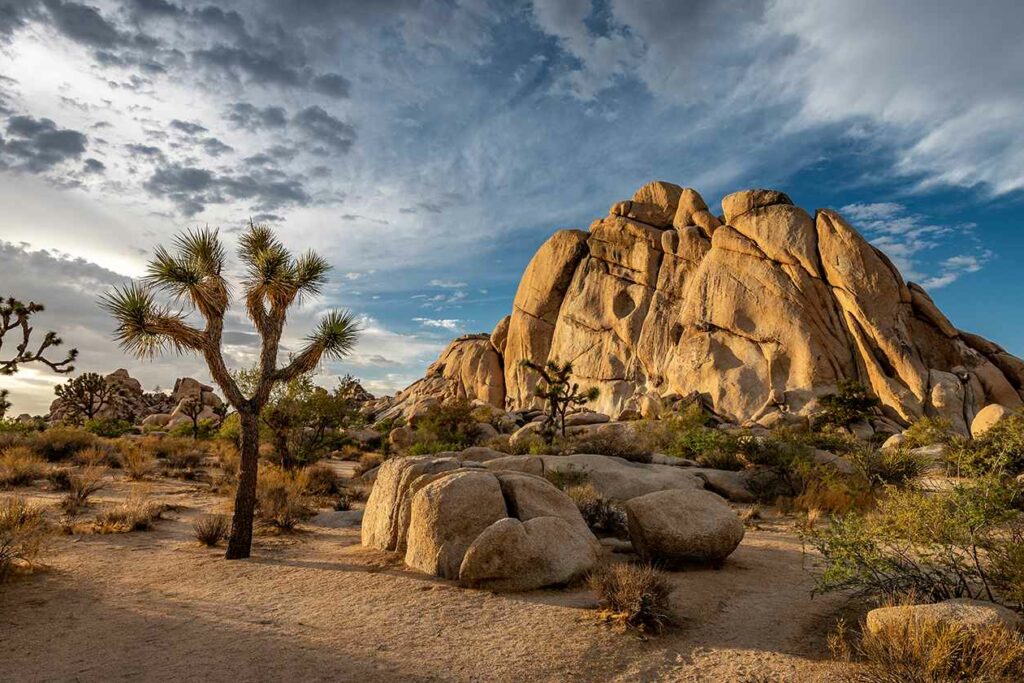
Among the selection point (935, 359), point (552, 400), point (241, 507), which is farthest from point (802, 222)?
point (241, 507)

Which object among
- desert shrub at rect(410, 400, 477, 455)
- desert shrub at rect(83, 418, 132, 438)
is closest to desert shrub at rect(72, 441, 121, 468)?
desert shrub at rect(410, 400, 477, 455)

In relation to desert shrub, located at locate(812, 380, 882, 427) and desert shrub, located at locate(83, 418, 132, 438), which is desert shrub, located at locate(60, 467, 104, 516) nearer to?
desert shrub, located at locate(83, 418, 132, 438)

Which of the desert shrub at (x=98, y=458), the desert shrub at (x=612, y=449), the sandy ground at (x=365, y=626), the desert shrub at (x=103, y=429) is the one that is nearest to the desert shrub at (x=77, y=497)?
the sandy ground at (x=365, y=626)

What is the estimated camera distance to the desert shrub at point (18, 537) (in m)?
8.52

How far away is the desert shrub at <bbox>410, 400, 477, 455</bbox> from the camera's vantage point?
29.4m

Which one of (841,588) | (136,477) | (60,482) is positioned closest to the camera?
(841,588)

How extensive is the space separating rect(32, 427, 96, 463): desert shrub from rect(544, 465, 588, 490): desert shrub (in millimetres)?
19690

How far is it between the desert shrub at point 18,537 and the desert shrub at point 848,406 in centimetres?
3415

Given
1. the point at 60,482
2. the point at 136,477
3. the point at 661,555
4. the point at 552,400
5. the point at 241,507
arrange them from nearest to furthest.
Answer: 1. the point at 661,555
2. the point at 241,507
3. the point at 60,482
4. the point at 136,477
5. the point at 552,400

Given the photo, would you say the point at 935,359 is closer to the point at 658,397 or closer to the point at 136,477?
the point at 658,397

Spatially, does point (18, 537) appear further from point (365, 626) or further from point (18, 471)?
point (18, 471)

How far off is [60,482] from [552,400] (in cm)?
2074

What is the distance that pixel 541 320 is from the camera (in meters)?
56.2

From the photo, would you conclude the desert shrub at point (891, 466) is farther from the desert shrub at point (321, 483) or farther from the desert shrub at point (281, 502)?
the desert shrub at point (321, 483)
